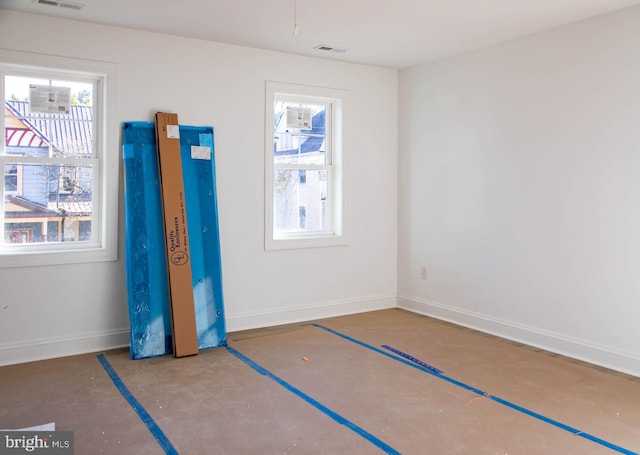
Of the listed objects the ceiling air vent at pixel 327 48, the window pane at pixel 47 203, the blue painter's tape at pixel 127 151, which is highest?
the ceiling air vent at pixel 327 48

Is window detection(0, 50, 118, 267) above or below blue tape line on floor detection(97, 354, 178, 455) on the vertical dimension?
above

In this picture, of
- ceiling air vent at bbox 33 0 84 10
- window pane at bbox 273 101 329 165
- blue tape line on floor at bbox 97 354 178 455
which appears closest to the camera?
blue tape line on floor at bbox 97 354 178 455

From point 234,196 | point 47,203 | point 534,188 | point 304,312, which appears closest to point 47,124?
point 47,203

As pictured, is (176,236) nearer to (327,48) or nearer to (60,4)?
(60,4)

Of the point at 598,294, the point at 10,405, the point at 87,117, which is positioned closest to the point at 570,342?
the point at 598,294

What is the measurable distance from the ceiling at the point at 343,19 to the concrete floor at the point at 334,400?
8.93ft

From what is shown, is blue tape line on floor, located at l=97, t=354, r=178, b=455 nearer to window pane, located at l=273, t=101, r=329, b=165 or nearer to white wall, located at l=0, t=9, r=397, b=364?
white wall, located at l=0, t=9, r=397, b=364

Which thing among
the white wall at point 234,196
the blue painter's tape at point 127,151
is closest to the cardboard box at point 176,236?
the blue painter's tape at point 127,151

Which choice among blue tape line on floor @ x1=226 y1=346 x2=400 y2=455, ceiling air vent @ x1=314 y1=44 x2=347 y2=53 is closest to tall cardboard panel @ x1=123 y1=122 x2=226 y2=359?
blue tape line on floor @ x1=226 y1=346 x2=400 y2=455

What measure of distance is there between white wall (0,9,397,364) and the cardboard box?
34 centimetres

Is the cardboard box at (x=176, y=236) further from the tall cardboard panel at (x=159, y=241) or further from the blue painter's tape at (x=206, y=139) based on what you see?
the blue painter's tape at (x=206, y=139)

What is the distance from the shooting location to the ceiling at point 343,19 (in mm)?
4016

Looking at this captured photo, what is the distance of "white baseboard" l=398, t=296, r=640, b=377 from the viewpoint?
13.8ft

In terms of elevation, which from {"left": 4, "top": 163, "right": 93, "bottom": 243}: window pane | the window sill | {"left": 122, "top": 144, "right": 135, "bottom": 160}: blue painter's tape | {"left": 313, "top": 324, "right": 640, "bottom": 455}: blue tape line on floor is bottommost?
{"left": 313, "top": 324, "right": 640, "bottom": 455}: blue tape line on floor
